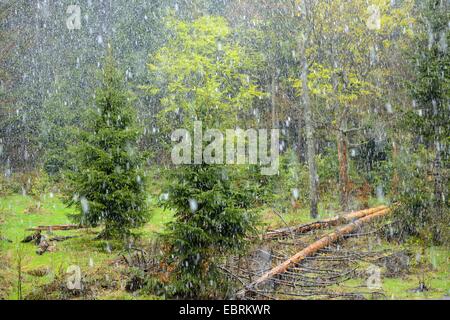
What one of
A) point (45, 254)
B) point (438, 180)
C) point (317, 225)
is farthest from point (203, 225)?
point (438, 180)

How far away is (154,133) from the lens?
3319 cm

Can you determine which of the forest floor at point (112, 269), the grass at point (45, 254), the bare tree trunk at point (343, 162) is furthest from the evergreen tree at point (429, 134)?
the grass at point (45, 254)

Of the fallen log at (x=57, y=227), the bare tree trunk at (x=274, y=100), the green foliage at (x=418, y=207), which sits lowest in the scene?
the fallen log at (x=57, y=227)

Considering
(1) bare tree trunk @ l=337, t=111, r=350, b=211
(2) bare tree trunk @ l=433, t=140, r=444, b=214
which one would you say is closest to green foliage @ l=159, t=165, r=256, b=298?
(2) bare tree trunk @ l=433, t=140, r=444, b=214

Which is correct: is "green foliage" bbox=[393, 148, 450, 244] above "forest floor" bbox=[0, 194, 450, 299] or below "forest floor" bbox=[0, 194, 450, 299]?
above

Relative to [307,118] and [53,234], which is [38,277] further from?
[307,118]

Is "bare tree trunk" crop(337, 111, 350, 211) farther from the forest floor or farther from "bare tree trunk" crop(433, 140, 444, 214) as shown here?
"bare tree trunk" crop(433, 140, 444, 214)

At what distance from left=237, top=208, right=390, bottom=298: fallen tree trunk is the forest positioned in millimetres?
56

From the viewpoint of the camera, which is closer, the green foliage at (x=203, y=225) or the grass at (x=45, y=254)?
the green foliage at (x=203, y=225)

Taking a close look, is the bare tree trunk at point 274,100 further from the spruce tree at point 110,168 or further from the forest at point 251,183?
the spruce tree at point 110,168

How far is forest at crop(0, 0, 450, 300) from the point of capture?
10.1 meters

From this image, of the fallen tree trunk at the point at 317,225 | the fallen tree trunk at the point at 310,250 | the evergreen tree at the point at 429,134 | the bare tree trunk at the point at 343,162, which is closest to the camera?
the fallen tree trunk at the point at 310,250

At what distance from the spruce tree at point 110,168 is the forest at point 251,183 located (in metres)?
0.05

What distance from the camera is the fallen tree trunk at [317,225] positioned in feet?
48.0
